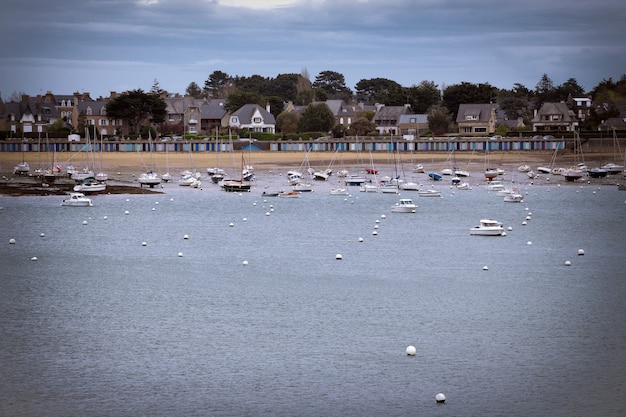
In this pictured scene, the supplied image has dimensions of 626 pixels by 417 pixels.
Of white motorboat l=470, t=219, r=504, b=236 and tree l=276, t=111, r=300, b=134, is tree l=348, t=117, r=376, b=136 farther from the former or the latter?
white motorboat l=470, t=219, r=504, b=236

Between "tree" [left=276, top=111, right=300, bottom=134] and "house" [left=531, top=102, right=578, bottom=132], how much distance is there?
45271 millimetres

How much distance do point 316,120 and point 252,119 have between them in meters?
12.3

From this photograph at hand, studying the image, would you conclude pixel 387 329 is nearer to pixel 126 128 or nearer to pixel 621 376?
pixel 621 376

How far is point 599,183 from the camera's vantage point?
107312mm

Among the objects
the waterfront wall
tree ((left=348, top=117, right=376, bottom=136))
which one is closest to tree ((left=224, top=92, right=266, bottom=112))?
tree ((left=348, top=117, right=376, bottom=136))

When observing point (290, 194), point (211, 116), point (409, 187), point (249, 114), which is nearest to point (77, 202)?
point (290, 194)

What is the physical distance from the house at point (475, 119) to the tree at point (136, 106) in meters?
55.6

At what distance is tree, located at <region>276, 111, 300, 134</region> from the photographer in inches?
7087

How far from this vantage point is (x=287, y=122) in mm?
181625

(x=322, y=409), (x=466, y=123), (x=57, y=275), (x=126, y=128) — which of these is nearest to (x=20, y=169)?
(x=126, y=128)

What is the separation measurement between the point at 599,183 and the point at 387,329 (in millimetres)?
77968

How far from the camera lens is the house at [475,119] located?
17375 centimetres

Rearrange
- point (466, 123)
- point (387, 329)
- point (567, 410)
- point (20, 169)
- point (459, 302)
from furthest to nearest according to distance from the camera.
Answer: point (466, 123)
point (20, 169)
point (459, 302)
point (387, 329)
point (567, 410)

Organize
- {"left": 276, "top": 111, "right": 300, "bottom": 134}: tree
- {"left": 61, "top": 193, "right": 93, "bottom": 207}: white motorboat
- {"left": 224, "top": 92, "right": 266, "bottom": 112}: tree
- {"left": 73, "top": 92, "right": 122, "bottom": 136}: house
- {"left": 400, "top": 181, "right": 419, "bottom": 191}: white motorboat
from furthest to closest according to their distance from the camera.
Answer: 1. {"left": 224, "top": 92, "right": 266, "bottom": 112}: tree
2. {"left": 73, "top": 92, "right": 122, "bottom": 136}: house
3. {"left": 276, "top": 111, "right": 300, "bottom": 134}: tree
4. {"left": 400, "top": 181, "right": 419, "bottom": 191}: white motorboat
5. {"left": 61, "top": 193, "right": 93, "bottom": 207}: white motorboat
